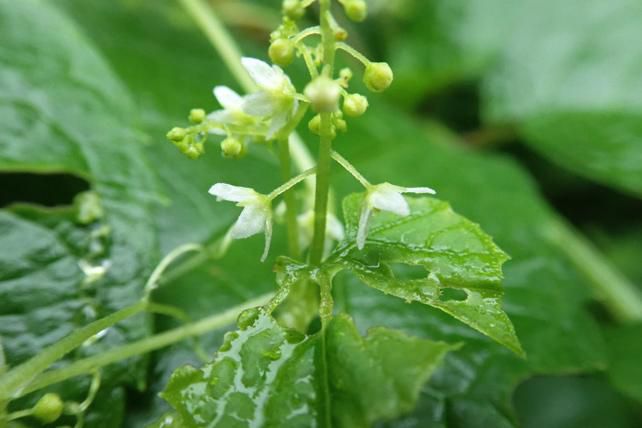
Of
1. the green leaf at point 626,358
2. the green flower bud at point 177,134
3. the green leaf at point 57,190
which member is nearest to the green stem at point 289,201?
the green flower bud at point 177,134

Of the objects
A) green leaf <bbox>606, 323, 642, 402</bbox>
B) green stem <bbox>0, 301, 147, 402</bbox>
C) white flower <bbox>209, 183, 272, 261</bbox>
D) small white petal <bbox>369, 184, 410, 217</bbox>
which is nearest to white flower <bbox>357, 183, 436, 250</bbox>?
small white petal <bbox>369, 184, 410, 217</bbox>

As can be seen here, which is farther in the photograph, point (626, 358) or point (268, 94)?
point (626, 358)

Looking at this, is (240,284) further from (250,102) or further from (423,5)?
(423,5)

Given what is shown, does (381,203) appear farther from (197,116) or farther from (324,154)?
(197,116)

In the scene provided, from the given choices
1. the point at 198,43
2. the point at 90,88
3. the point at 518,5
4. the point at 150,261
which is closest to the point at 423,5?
the point at 518,5

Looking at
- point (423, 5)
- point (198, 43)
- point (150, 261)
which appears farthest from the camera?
point (423, 5)

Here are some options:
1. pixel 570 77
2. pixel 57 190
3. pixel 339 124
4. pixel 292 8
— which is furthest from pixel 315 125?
pixel 570 77

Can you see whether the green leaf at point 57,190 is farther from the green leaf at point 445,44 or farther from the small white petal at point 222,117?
Answer: the green leaf at point 445,44

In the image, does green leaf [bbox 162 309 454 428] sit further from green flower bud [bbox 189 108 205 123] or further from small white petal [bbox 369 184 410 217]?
green flower bud [bbox 189 108 205 123]
